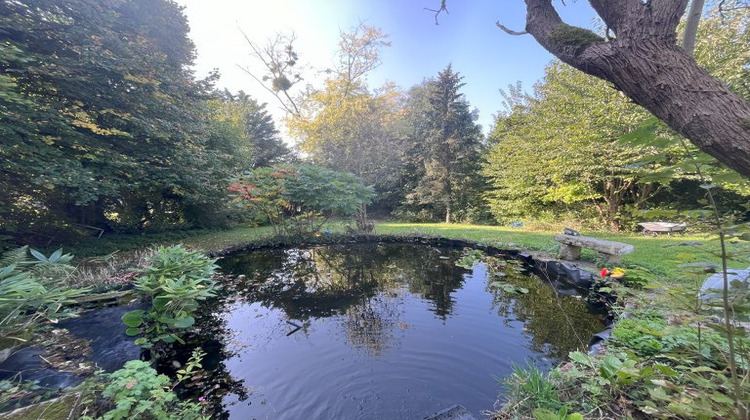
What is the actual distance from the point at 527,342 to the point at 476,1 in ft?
13.3

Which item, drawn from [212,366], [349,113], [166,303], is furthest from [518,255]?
[349,113]

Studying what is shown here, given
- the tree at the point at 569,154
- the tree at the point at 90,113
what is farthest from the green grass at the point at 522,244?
the tree at the point at 569,154

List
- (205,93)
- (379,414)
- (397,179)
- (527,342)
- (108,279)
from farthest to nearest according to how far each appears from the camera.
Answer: (397,179), (205,93), (108,279), (527,342), (379,414)

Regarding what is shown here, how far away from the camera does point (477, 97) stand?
47.4 feet

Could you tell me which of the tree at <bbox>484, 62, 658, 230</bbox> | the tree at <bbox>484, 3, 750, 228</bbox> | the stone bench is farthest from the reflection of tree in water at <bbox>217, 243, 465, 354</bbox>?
the tree at <bbox>484, 62, 658, 230</bbox>

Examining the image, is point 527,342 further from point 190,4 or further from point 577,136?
point 190,4

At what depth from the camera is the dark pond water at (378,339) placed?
230 cm

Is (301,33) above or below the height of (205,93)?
above

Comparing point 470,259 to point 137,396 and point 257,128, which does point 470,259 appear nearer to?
point 137,396

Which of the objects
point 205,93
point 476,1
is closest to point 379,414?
point 476,1

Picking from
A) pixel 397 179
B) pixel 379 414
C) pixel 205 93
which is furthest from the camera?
pixel 397 179

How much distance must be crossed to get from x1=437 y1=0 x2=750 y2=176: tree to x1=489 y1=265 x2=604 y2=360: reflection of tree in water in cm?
208

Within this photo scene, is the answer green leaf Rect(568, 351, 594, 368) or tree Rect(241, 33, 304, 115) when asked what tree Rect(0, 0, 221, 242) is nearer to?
tree Rect(241, 33, 304, 115)

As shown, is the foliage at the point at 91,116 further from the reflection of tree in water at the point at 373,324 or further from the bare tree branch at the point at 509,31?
the bare tree branch at the point at 509,31
